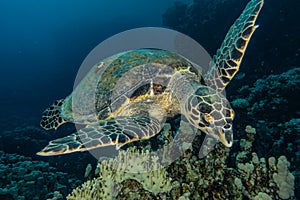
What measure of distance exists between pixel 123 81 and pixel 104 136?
1.14 m

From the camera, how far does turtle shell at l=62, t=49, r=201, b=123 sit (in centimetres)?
301

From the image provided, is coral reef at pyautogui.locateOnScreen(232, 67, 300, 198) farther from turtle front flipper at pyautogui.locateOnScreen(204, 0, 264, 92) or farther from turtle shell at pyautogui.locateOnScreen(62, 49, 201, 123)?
turtle shell at pyautogui.locateOnScreen(62, 49, 201, 123)

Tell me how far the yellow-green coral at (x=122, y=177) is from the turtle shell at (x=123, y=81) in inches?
34.8

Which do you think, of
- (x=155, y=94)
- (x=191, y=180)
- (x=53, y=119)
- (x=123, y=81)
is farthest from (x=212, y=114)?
(x=53, y=119)

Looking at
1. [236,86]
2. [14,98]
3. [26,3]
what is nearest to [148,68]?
[236,86]

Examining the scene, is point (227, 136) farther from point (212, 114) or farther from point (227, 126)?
point (212, 114)

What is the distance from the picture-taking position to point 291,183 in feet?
7.26

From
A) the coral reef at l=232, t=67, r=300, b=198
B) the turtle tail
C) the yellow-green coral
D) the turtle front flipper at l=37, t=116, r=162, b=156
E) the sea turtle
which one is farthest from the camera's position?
the turtle tail

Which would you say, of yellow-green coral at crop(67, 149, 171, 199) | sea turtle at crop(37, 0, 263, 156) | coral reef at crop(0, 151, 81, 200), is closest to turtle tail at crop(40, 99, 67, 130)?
sea turtle at crop(37, 0, 263, 156)

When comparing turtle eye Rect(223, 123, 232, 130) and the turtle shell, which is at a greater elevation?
the turtle shell

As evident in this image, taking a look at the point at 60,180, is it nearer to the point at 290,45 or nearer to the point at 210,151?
the point at 210,151

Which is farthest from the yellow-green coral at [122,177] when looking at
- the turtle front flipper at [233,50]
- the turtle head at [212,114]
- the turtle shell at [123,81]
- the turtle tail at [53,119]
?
the turtle tail at [53,119]

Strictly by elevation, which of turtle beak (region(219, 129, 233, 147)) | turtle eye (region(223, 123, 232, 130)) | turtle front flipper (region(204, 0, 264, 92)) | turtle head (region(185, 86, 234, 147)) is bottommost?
turtle beak (region(219, 129, 233, 147))

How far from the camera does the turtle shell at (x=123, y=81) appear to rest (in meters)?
3.01
